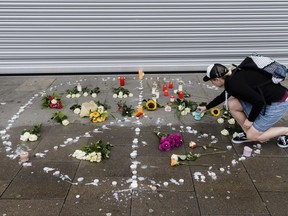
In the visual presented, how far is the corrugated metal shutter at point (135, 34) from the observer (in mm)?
7266

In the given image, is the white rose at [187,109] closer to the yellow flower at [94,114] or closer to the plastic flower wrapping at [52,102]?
the yellow flower at [94,114]

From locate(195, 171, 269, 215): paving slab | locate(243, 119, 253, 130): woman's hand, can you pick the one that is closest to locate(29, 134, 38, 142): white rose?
locate(195, 171, 269, 215): paving slab

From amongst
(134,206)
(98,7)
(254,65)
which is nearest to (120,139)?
(134,206)

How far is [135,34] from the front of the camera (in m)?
7.56

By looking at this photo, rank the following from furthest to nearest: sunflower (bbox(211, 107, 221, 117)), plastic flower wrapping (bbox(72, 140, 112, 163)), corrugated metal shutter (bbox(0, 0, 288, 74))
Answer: corrugated metal shutter (bbox(0, 0, 288, 74)) < sunflower (bbox(211, 107, 221, 117)) < plastic flower wrapping (bbox(72, 140, 112, 163))

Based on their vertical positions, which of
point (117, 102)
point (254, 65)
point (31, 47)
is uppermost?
point (254, 65)

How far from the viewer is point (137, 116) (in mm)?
5277

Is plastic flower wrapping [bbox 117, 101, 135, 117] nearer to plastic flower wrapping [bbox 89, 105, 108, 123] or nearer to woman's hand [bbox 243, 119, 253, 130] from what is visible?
plastic flower wrapping [bbox 89, 105, 108, 123]

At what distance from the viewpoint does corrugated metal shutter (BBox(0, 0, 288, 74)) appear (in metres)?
7.27

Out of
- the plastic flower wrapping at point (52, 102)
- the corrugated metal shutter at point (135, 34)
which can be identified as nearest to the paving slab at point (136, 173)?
the plastic flower wrapping at point (52, 102)

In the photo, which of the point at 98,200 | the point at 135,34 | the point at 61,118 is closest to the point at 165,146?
the point at 98,200

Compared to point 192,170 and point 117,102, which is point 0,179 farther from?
point 117,102

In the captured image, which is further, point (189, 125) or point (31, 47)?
point (31, 47)

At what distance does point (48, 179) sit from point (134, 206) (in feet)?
3.83
